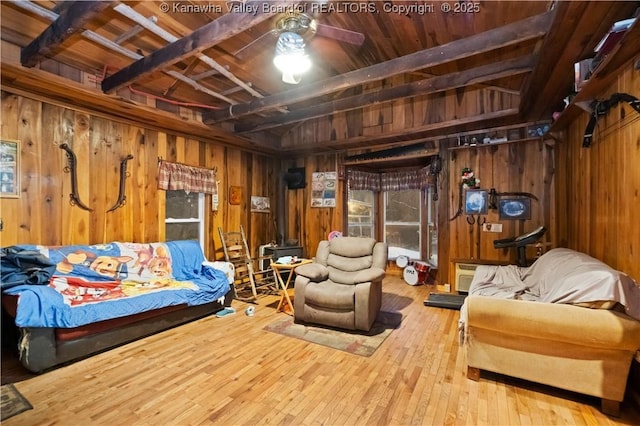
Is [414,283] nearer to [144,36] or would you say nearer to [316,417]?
[316,417]

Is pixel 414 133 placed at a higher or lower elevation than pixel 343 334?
higher

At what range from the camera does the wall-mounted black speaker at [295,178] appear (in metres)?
5.75

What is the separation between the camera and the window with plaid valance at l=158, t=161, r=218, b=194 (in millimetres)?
3953

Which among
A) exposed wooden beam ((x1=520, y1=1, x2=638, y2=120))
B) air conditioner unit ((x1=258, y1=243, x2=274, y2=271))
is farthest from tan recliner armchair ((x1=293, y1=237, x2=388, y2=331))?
exposed wooden beam ((x1=520, y1=1, x2=638, y2=120))

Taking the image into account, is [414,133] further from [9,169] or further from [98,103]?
[9,169]

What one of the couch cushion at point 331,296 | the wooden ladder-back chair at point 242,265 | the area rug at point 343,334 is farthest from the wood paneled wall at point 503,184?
the wooden ladder-back chair at point 242,265

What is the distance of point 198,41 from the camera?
7.07ft

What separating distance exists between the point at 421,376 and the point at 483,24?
9.71 feet

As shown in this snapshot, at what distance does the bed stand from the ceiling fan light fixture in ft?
7.96

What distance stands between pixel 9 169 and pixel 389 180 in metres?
5.45

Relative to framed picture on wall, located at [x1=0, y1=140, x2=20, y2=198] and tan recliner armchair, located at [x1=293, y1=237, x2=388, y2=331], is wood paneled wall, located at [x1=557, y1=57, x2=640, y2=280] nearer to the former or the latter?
tan recliner armchair, located at [x1=293, y1=237, x2=388, y2=331]

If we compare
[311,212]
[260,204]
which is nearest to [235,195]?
[260,204]

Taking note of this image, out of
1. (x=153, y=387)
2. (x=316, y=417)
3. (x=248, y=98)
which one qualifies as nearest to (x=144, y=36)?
(x=248, y=98)

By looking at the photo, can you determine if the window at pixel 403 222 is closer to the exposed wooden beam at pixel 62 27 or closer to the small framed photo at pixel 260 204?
the small framed photo at pixel 260 204
